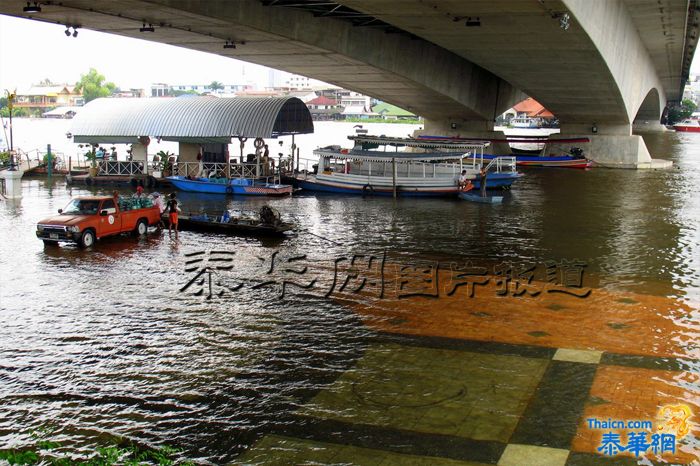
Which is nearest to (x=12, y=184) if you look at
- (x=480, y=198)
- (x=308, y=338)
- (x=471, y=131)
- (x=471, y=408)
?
(x=480, y=198)

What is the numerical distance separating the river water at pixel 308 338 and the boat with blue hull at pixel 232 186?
484 inches

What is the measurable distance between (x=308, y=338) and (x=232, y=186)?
27991 mm

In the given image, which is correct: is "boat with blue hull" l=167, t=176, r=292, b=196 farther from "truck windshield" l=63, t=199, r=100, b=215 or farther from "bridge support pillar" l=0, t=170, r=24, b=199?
"truck windshield" l=63, t=199, r=100, b=215

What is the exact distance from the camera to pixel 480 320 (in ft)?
63.7

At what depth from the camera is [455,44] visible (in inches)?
1730

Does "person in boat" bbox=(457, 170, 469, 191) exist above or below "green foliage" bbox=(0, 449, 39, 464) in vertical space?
above

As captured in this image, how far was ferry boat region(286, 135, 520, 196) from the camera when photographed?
1802 inches

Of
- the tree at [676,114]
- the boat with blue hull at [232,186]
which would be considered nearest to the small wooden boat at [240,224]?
the boat with blue hull at [232,186]

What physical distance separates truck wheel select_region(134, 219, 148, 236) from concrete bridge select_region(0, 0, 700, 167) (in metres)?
8.58

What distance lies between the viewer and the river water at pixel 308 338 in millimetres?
12969

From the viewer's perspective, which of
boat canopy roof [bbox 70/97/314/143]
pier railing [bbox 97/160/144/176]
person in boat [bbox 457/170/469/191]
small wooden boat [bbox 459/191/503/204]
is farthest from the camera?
pier railing [bbox 97/160/144/176]

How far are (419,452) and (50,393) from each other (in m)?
6.99

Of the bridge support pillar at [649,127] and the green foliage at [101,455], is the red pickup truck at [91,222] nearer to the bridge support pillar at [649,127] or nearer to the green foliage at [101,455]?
the green foliage at [101,455]

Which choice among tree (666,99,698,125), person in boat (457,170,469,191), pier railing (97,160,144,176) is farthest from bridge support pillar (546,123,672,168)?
tree (666,99,698,125)
